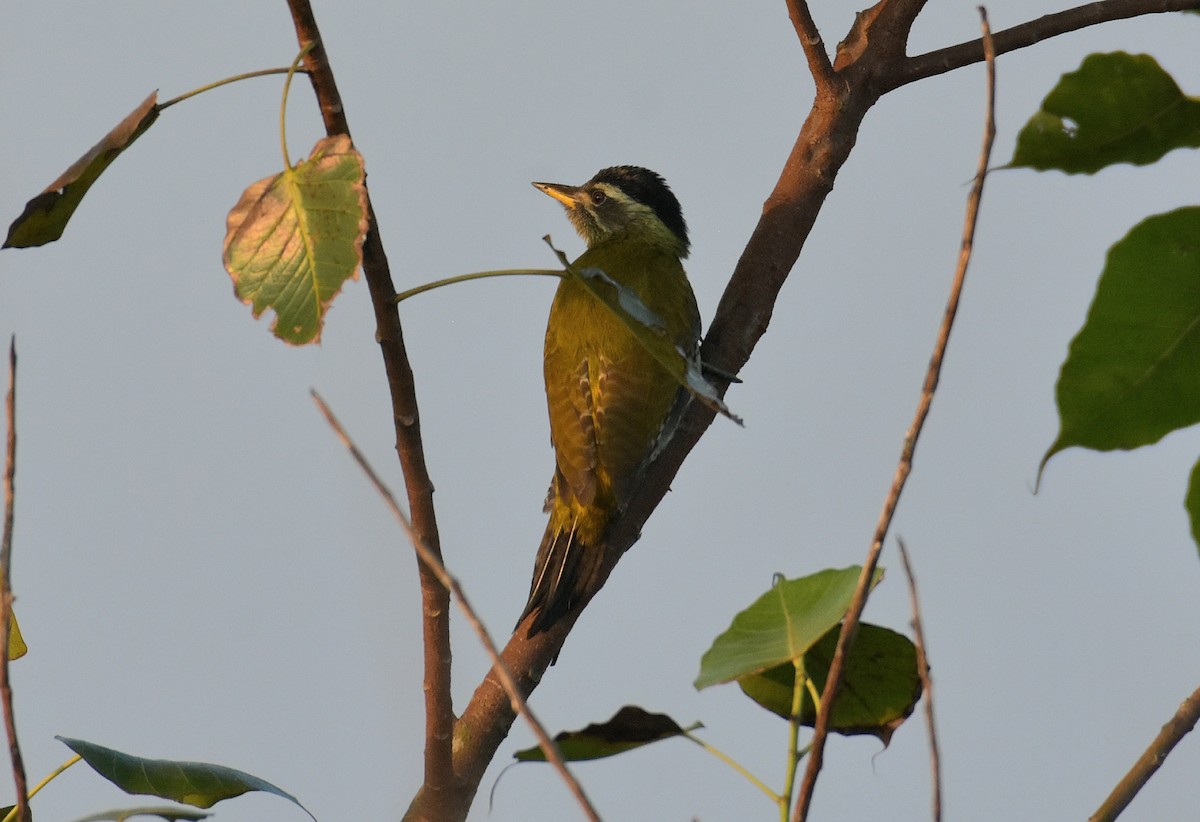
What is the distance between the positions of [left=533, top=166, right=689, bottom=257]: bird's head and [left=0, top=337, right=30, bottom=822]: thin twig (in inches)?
166

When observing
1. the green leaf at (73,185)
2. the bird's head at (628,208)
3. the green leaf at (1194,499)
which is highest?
the bird's head at (628,208)

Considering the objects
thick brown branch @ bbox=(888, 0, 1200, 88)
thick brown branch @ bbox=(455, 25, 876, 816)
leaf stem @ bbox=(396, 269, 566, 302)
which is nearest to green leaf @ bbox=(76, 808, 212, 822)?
leaf stem @ bbox=(396, 269, 566, 302)

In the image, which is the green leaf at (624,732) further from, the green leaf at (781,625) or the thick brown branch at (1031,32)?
the thick brown branch at (1031,32)

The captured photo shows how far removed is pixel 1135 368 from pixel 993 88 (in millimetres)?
454

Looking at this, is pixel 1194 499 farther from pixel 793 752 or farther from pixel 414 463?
pixel 414 463

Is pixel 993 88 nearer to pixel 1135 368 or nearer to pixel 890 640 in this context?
pixel 1135 368

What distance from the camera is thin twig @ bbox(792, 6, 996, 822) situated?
1537 millimetres

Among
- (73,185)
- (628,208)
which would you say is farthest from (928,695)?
(628,208)

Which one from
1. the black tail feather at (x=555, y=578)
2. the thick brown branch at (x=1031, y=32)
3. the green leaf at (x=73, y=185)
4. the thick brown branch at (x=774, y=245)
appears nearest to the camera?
the green leaf at (x=73, y=185)

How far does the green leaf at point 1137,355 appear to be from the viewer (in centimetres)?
181

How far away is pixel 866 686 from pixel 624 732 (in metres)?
0.43

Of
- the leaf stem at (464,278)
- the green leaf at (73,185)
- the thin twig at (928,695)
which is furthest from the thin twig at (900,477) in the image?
the green leaf at (73,185)

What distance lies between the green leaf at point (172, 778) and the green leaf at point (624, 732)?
58 cm

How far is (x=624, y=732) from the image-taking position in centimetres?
201
